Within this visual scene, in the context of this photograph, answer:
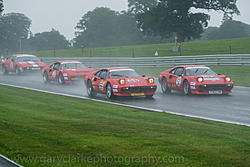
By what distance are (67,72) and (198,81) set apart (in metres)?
8.49

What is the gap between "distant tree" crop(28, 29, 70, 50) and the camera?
106188 millimetres

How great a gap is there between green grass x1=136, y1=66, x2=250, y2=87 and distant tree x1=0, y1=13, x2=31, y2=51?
69.2 m

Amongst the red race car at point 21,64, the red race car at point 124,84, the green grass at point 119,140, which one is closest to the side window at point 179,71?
the red race car at point 124,84

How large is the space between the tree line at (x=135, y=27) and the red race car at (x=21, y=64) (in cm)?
2633

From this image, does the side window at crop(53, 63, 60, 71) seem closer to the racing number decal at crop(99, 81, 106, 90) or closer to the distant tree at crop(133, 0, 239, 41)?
the racing number decal at crop(99, 81, 106, 90)

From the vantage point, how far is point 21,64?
29.7 m

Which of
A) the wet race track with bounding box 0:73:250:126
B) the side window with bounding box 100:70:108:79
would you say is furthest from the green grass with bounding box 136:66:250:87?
the side window with bounding box 100:70:108:79

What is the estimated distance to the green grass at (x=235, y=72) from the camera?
841 inches

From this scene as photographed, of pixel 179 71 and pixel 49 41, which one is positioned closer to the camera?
pixel 179 71

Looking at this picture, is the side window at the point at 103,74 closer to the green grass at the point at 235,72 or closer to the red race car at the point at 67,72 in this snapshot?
the red race car at the point at 67,72

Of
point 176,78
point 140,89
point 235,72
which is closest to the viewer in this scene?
point 140,89

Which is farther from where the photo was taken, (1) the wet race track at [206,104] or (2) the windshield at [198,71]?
(2) the windshield at [198,71]

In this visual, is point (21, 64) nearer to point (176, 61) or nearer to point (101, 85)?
point (176, 61)

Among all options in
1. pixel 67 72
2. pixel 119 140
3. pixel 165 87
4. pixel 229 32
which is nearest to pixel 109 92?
pixel 165 87
